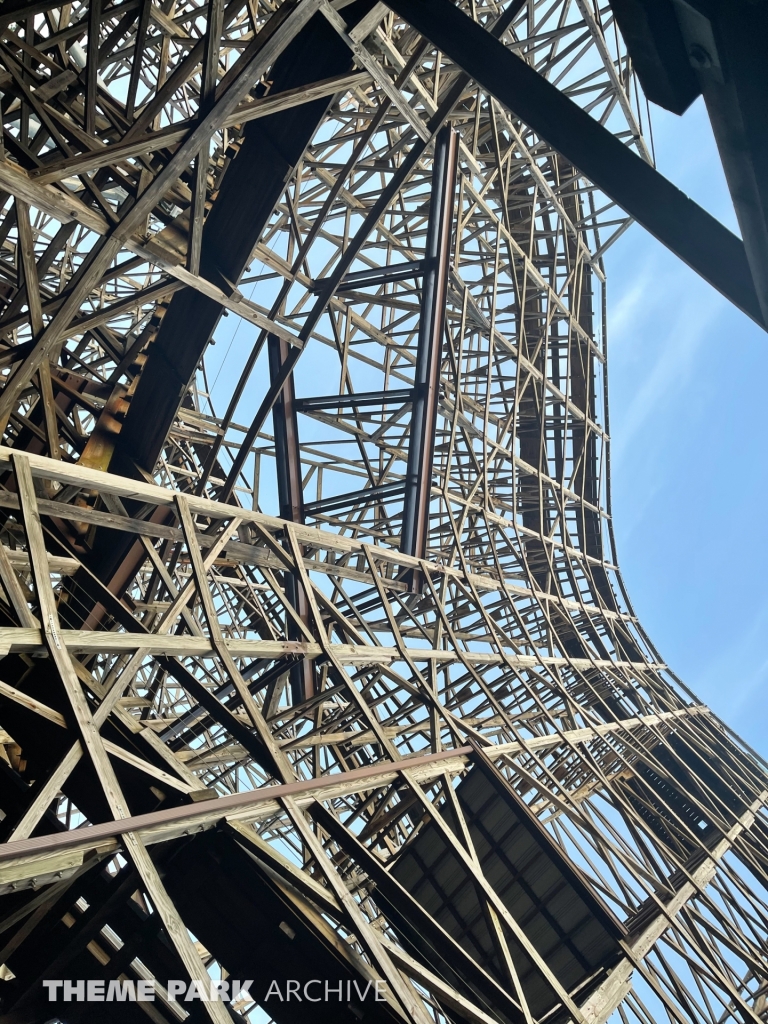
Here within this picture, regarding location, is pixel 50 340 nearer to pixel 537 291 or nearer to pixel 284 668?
pixel 284 668

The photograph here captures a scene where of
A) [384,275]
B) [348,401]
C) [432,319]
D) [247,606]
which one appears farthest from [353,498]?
[247,606]

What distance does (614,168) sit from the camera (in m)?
3.16

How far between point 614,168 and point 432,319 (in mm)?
8976

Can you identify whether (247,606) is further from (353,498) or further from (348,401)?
(348,401)

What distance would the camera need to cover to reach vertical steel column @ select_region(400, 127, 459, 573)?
11805mm

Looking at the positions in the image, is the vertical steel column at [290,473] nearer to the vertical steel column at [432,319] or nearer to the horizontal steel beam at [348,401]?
the horizontal steel beam at [348,401]

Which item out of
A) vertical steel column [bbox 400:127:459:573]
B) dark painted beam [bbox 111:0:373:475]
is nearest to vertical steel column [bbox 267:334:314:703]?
vertical steel column [bbox 400:127:459:573]

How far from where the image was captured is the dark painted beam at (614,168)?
9.85ft

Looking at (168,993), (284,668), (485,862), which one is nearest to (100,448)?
(284,668)

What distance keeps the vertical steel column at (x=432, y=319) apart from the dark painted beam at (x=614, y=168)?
27.3 ft

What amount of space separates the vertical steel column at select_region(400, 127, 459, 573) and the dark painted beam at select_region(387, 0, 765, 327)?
8.33 metres

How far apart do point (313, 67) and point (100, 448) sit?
482 centimetres

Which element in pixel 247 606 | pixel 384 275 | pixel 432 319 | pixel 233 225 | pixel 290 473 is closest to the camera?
pixel 233 225

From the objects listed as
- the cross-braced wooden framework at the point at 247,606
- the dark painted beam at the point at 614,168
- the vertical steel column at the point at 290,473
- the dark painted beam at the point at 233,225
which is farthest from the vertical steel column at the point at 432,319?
the dark painted beam at the point at 614,168
